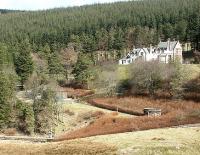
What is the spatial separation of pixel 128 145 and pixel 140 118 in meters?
19.1

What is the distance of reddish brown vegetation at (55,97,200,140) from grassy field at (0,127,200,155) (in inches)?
187

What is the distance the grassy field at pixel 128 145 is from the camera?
103 feet

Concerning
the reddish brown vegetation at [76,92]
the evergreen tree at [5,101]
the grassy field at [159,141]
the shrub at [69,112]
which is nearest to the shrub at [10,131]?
the evergreen tree at [5,101]

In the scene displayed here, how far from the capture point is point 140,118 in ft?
170

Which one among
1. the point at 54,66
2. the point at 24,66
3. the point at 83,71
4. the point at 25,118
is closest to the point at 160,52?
the point at 54,66

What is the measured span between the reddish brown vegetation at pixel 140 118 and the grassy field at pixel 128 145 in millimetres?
4759

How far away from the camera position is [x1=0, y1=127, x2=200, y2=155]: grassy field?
3138 cm

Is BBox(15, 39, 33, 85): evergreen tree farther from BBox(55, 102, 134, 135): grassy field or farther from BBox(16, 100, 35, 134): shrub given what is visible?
BBox(16, 100, 35, 134): shrub

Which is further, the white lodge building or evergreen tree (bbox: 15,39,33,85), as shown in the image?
the white lodge building

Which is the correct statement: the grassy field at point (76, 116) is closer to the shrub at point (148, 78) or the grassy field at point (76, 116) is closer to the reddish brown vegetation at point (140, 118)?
the reddish brown vegetation at point (140, 118)

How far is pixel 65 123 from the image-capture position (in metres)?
58.8

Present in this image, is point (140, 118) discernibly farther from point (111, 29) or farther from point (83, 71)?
point (111, 29)

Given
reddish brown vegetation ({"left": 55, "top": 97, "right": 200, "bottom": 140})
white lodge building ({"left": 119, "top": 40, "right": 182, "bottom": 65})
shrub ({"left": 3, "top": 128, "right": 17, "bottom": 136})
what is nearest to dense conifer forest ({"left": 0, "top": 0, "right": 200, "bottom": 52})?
white lodge building ({"left": 119, "top": 40, "right": 182, "bottom": 65})

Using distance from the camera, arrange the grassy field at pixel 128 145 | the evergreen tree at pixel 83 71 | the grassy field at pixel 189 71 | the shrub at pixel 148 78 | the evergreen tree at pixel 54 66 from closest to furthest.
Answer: the grassy field at pixel 128 145
the shrub at pixel 148 78
the grassy field at pixel 189 71
the evergreen tree at pixel 83 71
the evergreen tree at pixel 54 66
